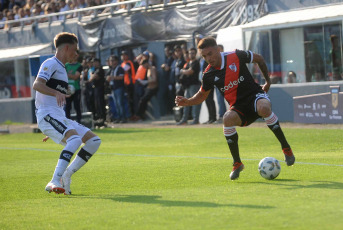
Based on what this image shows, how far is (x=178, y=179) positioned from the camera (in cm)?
1029

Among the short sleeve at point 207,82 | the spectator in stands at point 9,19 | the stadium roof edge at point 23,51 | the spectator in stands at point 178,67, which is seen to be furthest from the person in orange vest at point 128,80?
the short sleeve at point 207,82

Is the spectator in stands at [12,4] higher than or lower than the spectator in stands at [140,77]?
higher

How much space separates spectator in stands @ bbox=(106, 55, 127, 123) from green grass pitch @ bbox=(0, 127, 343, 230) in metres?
9.10

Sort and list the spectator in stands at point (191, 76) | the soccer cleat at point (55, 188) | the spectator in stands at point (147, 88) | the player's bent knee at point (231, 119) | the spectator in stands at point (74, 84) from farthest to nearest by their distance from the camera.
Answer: the spectator in stands at point (147, 88) → the spectator in stands at point (74, 84) → the spectator in stands at point (191, 76) → the player's bent knee at point (231, 119) → the soccer cleat at point (55, 188)

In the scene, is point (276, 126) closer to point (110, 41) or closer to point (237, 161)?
point (237, 161)

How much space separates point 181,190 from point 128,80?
1767 centimetres

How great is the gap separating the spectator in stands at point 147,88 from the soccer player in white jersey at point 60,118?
50.8ft

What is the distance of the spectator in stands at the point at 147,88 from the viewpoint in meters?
25.2

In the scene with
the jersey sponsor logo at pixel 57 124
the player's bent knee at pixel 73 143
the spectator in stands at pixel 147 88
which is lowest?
the spectator in stands at pixel 147 88

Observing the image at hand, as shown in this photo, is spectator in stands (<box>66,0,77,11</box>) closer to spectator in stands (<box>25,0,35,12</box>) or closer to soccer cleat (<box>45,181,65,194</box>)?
spectator in stands (<box>25,0,35,12</box>)

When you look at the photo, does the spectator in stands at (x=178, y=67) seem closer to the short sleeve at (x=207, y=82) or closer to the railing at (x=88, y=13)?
the railing at (x=88, y=13)

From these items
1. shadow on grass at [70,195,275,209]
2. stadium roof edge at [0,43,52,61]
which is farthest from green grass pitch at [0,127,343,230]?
stadium roof edge at [0,43,52,61]

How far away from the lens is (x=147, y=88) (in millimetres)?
25938

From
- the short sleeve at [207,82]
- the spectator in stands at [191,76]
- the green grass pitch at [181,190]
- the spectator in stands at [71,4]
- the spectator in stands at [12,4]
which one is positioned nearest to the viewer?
the green grass pitch at [181,190]
